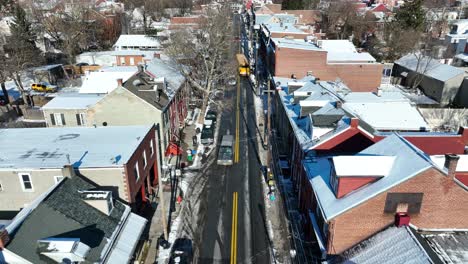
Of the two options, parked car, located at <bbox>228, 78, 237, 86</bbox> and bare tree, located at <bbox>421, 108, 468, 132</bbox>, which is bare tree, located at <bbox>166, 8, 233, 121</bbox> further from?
bare tree, located at <bbox>421, 108, 468, 132</bbox>

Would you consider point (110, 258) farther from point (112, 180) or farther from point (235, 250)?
point (235, 250)

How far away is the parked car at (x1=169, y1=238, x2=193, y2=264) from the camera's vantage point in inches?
994

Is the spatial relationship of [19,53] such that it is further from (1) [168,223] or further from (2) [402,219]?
(2) [402,219]

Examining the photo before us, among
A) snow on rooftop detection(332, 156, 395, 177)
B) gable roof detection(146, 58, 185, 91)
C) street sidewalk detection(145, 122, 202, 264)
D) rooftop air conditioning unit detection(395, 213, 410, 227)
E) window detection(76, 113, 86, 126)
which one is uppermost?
snow on rooftop detection(332, 156, 395, 177)

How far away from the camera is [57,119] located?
3872 centimetres

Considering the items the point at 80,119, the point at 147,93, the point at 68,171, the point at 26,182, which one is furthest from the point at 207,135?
the point at 26,182

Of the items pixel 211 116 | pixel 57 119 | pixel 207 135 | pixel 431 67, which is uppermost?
pixel 431 67

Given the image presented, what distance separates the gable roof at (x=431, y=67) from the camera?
2274 inches

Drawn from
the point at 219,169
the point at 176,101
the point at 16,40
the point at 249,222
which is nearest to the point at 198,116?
the point at 176,101

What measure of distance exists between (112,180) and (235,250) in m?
10.4

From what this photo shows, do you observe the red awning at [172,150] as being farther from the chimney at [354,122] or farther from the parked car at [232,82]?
the parked car at [232,82]

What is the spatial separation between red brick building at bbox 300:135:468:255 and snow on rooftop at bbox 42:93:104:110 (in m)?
27.6

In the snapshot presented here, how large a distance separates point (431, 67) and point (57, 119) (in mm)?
60501

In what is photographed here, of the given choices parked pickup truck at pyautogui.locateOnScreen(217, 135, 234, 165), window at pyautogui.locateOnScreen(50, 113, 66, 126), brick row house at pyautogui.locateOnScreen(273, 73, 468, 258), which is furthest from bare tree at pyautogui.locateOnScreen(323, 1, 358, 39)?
window at pyautogui.locateOnScreen(50, 113, 66, 126)
